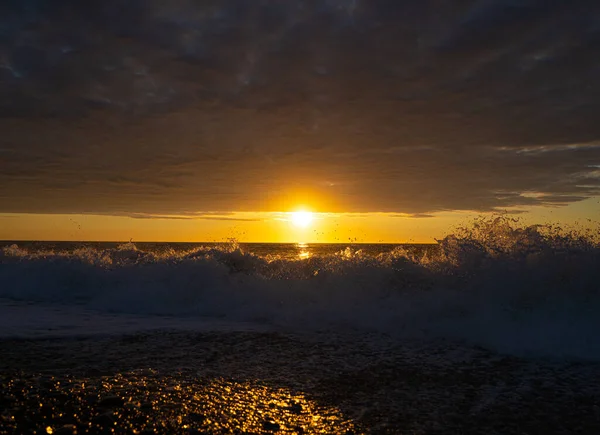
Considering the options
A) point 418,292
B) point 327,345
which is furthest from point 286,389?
point 418,292

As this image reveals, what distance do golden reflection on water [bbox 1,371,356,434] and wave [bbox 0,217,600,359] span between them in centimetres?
470

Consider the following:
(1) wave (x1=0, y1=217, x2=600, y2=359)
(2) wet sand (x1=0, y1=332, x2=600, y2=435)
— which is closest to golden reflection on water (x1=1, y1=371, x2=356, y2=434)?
(2) wet sand (x1=0, y1=332, x2=600, y2=435)

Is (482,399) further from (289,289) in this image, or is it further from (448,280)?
(289,289)

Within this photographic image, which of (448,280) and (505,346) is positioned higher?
(448,280)

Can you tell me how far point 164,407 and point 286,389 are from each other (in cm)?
153

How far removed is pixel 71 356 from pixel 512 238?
36.2ft

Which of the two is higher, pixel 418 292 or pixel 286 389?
pixel 418 292

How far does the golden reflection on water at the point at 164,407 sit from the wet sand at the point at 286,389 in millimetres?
13

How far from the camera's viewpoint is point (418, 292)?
472 inches

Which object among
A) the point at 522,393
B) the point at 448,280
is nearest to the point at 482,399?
the point at 522,393

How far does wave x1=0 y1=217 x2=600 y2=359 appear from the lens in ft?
31.0

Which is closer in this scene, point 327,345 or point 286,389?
point 286,389

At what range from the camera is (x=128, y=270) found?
17453mm

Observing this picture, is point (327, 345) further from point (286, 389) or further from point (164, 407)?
point (164, 407)
